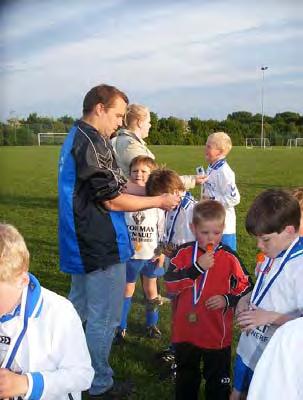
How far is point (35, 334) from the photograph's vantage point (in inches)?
67.1

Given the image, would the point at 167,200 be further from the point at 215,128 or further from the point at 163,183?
the point at 215,128

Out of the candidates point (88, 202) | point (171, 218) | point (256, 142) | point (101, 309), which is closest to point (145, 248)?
point (171, 218)

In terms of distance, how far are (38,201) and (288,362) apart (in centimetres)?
1059

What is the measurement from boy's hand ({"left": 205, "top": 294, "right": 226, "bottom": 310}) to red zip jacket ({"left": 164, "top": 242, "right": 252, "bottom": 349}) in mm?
70

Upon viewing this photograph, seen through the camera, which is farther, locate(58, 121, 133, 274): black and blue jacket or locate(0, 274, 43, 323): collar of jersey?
locate(58, 121, 133, 274): black and blue jacket

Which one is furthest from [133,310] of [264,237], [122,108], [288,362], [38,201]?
[38,201]

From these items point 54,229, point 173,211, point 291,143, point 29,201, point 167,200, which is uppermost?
point 291,143

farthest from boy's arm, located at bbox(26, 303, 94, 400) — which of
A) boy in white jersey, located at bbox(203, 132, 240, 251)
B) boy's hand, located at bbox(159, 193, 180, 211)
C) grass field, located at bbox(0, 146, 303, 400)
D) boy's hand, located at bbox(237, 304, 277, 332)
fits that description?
boy in white jersey, located at bbox(203, 132, 240, 251)

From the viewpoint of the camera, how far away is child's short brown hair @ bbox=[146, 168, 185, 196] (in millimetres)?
3250

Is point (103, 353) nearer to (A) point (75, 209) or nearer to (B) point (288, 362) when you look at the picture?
(A) point (75, 209)

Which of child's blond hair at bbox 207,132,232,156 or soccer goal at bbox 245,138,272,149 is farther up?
soccer goal at bbox 245,138,272,149

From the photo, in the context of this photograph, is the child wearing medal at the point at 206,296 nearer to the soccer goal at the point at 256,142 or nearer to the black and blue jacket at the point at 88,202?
the black and blue jacket at the point at 88,202

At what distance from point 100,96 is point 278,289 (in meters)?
1.40

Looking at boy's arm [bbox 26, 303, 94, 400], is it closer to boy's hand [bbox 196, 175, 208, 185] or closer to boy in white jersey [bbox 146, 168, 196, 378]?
boy in white jersey [bbox 146, 168, 196, 378]
